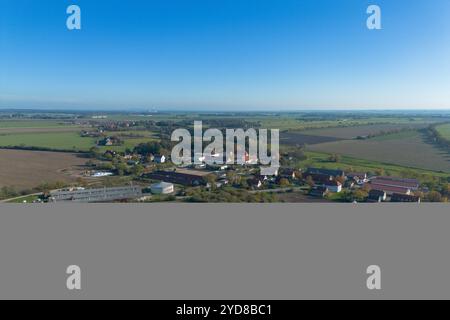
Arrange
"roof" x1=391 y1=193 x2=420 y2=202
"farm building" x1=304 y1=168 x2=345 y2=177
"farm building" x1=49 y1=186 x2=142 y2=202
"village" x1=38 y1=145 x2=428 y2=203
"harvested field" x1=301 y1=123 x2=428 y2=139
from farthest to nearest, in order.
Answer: "harvested field" x1=301 y1=123 x2=428 y2=139, "farm building" x1=304 y1=168 x2=345 y2=177, "village" x1=38 y1=145 x2=428 y2=203, "roof" x1=391 y1=193 x2=420 y2=202, "farm building" x1=49 y1=186 x2=142 y2=202

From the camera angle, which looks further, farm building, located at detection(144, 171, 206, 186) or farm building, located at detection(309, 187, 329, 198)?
farm building, located at detection(144, 171, 206, 186)

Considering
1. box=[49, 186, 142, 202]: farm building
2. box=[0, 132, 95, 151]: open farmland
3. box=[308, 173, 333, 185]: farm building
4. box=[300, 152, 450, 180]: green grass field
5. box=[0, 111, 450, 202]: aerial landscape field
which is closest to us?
box=[49, 186, 142, 202]: farm building

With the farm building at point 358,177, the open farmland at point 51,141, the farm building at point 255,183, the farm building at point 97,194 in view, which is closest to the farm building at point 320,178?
the farm building at point 358,177

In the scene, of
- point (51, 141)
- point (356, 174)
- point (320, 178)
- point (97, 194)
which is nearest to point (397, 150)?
point (356, 174)

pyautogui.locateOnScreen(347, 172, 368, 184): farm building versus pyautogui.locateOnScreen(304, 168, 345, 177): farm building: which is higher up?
pyautogui.locateOnScreen(304, 168, 345, 177): farm building

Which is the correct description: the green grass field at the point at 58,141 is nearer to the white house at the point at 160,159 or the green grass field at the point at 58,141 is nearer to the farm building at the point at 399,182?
the white house at the point at 160,159

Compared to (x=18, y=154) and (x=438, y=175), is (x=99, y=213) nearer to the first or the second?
(x=438, y=175)

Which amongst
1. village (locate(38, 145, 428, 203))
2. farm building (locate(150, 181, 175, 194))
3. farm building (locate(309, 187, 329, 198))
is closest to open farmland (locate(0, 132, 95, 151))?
village (locate(38, 145, 428, 203))

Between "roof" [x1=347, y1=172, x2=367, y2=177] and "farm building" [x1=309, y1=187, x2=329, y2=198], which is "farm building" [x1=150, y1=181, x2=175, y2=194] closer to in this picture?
A: "farm building" [x1=309, y1=187, x2=329, y2=198]
